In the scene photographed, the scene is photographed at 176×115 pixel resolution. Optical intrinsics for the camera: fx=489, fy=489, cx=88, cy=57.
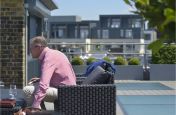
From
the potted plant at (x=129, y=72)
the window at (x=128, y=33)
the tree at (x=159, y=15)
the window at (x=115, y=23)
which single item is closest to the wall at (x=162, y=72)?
the potted plant at (x=129, y=72)

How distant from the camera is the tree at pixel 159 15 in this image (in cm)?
163

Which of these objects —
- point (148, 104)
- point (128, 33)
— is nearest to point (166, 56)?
point (148, 104)

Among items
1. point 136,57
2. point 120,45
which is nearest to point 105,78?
point 136,57

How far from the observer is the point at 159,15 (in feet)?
5.70

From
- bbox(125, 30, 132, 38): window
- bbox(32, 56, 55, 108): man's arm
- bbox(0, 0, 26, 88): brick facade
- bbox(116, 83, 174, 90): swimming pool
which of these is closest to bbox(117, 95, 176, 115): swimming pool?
bbox(116, 83, 174, 90): swimming pool

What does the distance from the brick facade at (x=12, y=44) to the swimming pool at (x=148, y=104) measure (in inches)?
78.0

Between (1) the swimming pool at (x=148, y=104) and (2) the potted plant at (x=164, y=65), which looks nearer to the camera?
(1) the swimming pool at (x=148, y=104)

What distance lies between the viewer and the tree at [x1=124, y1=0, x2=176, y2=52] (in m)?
1.63

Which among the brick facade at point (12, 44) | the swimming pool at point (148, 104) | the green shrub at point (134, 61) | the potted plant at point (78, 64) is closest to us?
the swimming pool at point (148, 104)

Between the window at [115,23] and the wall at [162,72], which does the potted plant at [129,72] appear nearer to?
the wall at [162,72]

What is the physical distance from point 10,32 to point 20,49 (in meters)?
0.36

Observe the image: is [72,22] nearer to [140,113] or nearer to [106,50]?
[106,50]

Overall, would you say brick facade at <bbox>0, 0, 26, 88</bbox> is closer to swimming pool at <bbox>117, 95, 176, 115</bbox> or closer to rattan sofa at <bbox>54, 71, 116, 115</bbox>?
swimming pool at <bbox>117, 95, 176, 115</bbox>

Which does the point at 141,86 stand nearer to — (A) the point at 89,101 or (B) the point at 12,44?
(B) the point at 12,44
